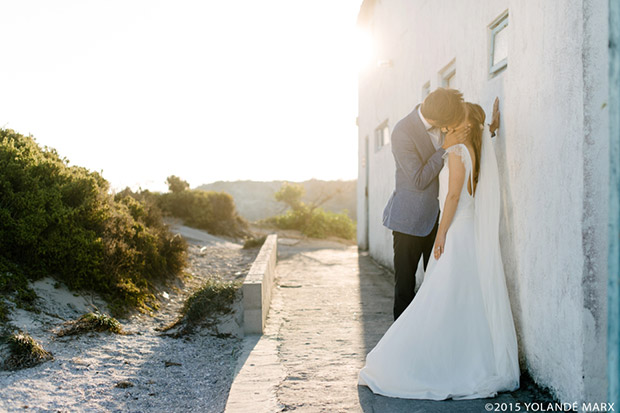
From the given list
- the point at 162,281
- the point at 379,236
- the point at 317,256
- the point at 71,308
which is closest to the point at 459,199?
the point at 71,308

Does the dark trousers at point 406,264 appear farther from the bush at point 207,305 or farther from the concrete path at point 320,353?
the bush at point 207,305

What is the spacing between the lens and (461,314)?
9.66 ft

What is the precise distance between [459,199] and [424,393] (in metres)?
1.21

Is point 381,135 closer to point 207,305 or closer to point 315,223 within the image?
point 207,305

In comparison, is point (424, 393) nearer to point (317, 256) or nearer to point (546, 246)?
point (546, 246)

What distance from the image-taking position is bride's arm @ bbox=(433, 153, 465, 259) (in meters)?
3.02

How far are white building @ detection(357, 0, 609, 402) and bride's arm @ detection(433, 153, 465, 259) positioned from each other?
361 millimetres

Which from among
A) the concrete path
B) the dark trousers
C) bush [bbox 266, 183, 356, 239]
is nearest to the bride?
the concrete path

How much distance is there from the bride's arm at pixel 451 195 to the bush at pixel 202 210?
1100cm

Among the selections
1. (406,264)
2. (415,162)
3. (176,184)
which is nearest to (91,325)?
(406,264)

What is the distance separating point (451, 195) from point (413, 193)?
0.43 m

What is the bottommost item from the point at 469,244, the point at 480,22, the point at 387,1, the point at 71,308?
the point at 71,308

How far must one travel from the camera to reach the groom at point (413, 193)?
3.31 m

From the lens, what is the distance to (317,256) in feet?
35.6
